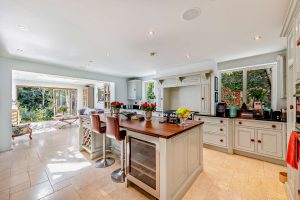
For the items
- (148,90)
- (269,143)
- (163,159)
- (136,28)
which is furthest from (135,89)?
(269,143)

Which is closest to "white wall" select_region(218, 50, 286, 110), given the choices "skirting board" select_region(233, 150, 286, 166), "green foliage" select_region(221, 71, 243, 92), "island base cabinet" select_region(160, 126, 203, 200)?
"green foliage" select_region(221, 71, 243, 92)

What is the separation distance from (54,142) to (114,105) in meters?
2.66

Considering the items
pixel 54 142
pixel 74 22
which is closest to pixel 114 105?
pixel 74 22

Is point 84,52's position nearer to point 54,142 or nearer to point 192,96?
point 54,142

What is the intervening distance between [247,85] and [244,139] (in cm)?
150

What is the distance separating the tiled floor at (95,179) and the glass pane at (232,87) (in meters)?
1.55

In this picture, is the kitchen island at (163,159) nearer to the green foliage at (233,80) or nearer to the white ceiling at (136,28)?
the white ceiling at (136,28)

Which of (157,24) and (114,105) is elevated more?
(157,24)

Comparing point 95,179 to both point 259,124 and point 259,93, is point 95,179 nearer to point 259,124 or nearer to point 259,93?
point 259,124

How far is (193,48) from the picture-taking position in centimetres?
284

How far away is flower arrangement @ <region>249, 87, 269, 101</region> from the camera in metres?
3.18

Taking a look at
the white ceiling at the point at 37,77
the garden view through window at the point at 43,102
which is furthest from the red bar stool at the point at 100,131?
the garden view through window at the point at 43,102

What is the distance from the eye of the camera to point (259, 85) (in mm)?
3291

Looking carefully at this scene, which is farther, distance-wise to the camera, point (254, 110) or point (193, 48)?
point (254, 110)
